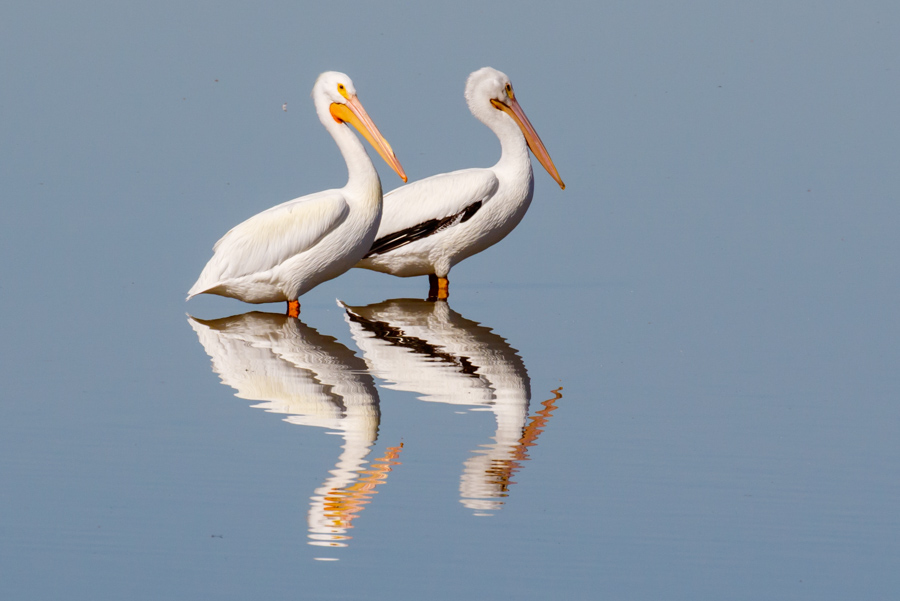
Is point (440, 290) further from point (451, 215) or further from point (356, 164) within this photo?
point (356, 164)

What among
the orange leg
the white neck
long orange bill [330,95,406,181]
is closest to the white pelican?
the orange leg

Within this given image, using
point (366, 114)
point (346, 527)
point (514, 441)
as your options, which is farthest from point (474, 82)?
point (346, 527)

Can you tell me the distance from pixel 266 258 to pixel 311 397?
2.28m

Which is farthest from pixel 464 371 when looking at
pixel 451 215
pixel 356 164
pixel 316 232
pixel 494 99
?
pixel 494 99

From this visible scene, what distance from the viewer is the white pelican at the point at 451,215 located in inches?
363

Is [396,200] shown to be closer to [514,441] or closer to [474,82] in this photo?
[474,82]

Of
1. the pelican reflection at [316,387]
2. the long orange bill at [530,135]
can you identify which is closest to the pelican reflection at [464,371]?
the pelican reflection at [316,387]

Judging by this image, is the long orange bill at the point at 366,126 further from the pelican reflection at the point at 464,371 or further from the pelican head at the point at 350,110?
the pelican reflection at the point at 464,371

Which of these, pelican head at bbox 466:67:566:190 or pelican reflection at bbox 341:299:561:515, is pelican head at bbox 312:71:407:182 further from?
pelican head at bbox 466:67:566:190

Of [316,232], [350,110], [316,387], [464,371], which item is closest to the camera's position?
[316,387]

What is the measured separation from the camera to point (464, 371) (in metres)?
6.64

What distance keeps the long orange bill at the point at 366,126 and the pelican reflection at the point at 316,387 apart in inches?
45.7

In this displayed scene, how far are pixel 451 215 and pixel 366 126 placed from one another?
48.0 inches

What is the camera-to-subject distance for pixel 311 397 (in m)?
5.99
